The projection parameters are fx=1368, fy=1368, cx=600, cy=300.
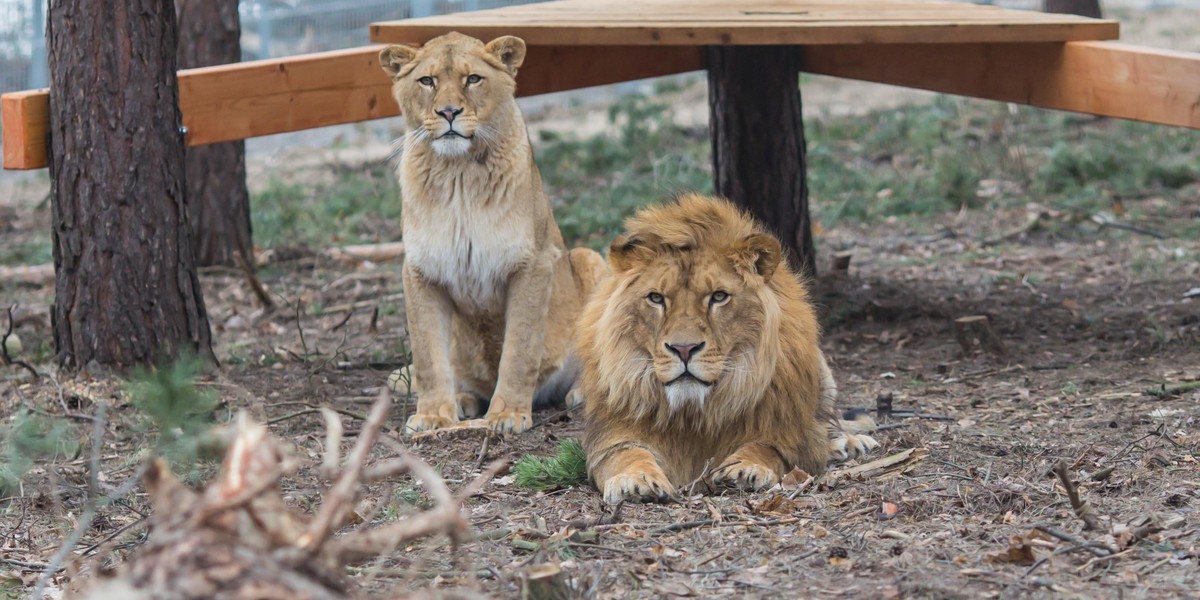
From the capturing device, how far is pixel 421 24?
666cm

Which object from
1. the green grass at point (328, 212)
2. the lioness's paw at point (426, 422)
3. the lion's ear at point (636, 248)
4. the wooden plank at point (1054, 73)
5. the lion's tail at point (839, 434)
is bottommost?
the green grass at point (328, 212)

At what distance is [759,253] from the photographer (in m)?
4.39

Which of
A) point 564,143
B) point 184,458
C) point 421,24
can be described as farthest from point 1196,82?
point 564,143

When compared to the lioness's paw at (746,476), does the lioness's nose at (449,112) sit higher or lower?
higher

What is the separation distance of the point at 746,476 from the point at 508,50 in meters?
2.26

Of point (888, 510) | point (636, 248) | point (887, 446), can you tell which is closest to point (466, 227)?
point (636, 248)

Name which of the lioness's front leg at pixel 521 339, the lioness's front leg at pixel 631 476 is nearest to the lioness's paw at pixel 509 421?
the lioness's front leg at pixel 521 339

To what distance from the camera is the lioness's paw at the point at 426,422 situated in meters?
5.42

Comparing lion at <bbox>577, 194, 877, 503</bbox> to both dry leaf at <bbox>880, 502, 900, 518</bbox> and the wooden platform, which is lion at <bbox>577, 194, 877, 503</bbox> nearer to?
dry leaf at <bbox>880, 502, 900, 518</bbox>

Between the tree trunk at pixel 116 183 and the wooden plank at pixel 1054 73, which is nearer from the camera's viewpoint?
the tree trunk at pixel 116 183

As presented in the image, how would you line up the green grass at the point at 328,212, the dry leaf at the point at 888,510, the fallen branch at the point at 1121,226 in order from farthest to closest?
the green grass at the point at 328,212, the fallen branch at the point at 1121,226, the dry leaf at the point at 888,510

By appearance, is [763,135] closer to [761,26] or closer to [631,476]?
[761,26]

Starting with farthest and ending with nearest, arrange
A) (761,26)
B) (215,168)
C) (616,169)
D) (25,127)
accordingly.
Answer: (616,169) < (215,168) < (761,26) < (25,127)

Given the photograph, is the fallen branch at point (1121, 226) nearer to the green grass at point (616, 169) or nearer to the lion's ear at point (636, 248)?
the green grass at point (616, 169)
